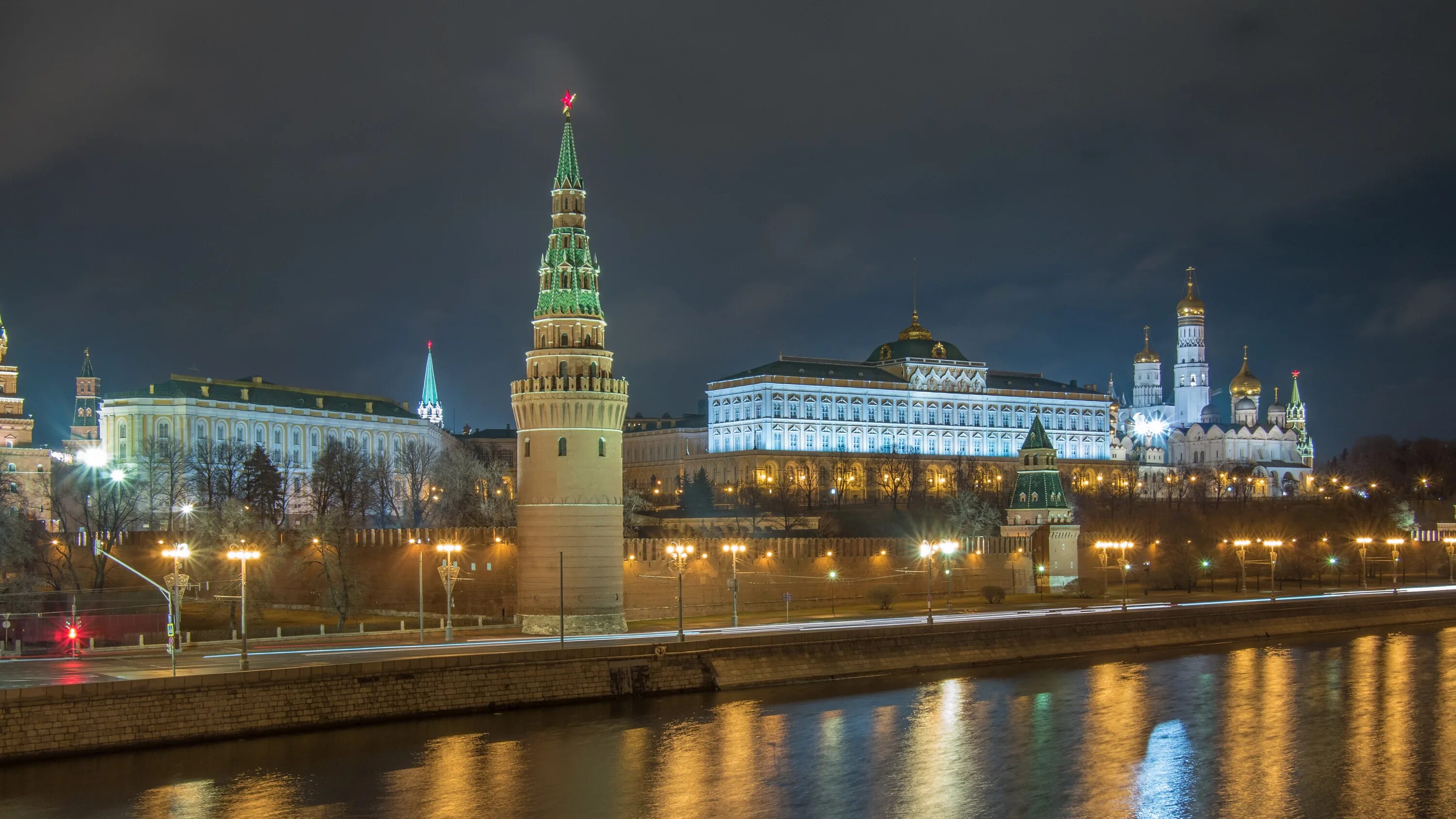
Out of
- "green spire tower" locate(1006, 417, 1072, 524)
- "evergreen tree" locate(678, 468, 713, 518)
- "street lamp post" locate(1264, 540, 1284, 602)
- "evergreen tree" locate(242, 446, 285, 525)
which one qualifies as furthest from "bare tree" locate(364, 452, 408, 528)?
"street lamp post" locate(1264, 540, 1284, 602)

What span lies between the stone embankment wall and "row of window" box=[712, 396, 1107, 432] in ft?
291

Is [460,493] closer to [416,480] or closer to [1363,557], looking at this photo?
[416,480]

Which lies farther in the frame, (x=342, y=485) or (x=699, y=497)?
(x=699, y=497)

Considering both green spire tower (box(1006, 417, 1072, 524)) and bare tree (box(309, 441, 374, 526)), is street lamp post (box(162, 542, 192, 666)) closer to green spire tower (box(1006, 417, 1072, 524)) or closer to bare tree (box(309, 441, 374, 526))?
bare tree (box(309, 441, 374, 526))

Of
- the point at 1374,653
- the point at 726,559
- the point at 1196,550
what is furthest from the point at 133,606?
the point at 1196,550

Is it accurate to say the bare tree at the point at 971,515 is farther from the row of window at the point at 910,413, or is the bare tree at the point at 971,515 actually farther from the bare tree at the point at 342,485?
the bare tree at the point at 342,485

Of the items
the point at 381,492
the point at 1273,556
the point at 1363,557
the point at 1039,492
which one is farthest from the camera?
the point at 381,492

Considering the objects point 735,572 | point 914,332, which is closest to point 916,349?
point 914,332

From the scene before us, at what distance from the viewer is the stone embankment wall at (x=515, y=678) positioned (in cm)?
4166

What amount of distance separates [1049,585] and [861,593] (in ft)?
57.0

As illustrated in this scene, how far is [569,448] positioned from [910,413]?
111430 millimetres

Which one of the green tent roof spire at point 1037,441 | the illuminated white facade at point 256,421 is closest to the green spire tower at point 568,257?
the green tent roof spire at point 1037,441

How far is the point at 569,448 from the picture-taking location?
64.3 metres

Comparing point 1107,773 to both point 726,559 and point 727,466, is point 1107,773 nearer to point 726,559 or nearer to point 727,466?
point 726,559
